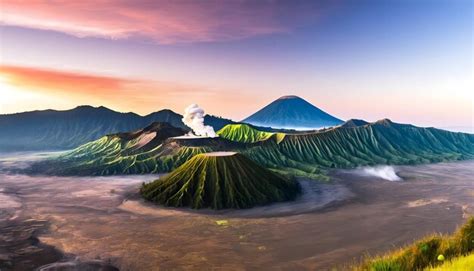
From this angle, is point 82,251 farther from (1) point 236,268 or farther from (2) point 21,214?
(2) point 21,214

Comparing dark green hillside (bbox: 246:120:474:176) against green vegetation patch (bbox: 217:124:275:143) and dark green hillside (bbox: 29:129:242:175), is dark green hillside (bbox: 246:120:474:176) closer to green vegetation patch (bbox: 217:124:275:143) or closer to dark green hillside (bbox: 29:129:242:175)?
dark green hillside (bbox: 29:129:242:175)

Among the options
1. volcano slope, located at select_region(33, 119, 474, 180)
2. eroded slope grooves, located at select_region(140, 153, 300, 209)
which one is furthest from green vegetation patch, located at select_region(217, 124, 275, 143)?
eroded slope grooves, located at select_region(140, 153, 300, 209)

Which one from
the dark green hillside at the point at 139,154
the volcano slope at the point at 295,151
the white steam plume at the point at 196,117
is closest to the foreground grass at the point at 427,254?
the volcano slope at the point at 295,151

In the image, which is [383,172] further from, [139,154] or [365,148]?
[139,154]

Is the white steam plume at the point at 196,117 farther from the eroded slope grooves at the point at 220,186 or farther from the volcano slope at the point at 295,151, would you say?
the eroded slope grooves at the point at 220,186

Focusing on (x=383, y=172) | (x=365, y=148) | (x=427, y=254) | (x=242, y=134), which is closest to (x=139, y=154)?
(x=242, y=134)

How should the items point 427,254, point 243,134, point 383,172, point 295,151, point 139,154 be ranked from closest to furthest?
point 427,254
point 383,172
point 139,154
point 295,151
point 243,134

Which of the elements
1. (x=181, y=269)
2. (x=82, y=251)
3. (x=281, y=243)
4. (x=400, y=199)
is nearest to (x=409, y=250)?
(x=181, y=269)
